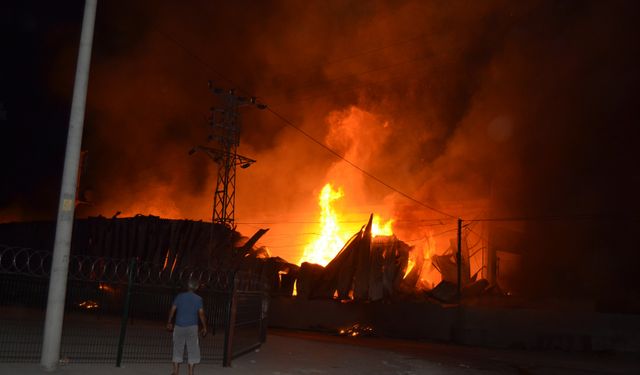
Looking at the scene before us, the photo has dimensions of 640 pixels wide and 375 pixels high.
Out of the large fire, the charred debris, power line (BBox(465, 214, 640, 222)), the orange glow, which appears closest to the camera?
the charred debris

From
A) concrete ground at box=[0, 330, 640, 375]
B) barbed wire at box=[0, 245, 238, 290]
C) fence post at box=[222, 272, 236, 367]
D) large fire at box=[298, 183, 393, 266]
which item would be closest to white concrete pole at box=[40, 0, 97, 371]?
barbed wire at box=[0, 245, 238, 290]

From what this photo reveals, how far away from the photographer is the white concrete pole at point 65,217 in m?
8.17

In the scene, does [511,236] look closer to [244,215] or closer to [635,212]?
[635,212]

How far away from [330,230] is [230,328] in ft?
99.6

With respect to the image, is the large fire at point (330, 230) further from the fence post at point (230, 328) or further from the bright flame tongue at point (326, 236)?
the fence post at point (230, 328)

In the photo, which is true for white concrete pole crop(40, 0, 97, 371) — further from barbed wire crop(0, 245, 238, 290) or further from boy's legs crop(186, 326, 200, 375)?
boy's legs crop(186, 326, 200, 375)

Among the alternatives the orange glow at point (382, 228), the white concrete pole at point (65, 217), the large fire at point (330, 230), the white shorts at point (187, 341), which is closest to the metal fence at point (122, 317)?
the white concrete pole at point (65, 217)

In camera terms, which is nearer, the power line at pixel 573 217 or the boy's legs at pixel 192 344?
the boy's legs at pixel 192 344

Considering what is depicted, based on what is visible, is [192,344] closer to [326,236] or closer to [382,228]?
[382,228]

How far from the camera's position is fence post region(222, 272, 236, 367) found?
9938mm

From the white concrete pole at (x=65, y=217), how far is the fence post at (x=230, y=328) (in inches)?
111

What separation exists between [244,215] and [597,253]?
27.2 metres

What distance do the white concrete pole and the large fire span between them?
30.3 metres

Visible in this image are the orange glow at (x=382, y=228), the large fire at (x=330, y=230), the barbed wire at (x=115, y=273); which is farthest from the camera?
the large fire at (x=330, y=230)
